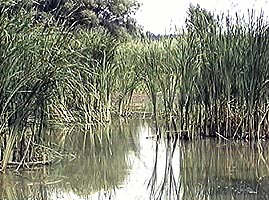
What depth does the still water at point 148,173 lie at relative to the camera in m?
5.87

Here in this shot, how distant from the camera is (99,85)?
12.0 m

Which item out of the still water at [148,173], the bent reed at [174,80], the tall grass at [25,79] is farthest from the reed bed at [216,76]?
the tall grass at [25,79]

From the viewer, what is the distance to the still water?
19.2 feet

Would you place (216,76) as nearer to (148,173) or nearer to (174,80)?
(174,80)

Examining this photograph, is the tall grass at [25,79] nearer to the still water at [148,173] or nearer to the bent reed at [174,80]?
the bent reed at [174,80]

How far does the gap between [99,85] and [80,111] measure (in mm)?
1011

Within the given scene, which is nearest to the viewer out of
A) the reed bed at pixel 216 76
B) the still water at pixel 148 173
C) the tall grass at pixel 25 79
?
the still water at pixel 148 173

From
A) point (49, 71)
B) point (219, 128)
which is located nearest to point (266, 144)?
point (219, 128)

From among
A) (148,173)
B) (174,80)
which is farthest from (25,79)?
(174,80)

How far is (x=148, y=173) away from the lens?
6852mm

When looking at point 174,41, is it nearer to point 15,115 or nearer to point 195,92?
point 195,92

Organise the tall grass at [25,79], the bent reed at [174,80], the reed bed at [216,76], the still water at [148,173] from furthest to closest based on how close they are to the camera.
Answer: the reed bed at [216,76] → the bent reed at [174,80] → the tall grass at [25,79] → the still water at [148,173]

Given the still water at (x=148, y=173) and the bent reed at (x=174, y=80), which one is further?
the bent reed at (x=174, y=80)

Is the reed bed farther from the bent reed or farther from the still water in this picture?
the still water
